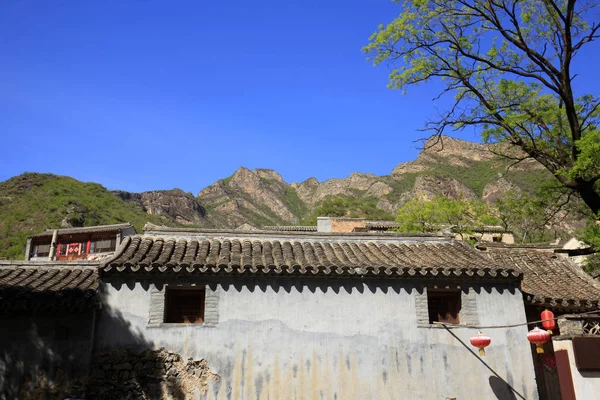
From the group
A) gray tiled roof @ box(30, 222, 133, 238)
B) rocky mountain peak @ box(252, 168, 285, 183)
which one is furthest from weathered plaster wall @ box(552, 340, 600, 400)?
rocky mountain peak @ box(252, 168, 285, 183)

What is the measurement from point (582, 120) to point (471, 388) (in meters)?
9.21

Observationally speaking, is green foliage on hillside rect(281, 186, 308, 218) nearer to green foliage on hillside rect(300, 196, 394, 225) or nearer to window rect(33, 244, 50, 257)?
green foliage on hillside rect(300, 196, 394, 225)

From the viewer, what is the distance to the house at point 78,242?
3838 centimetres

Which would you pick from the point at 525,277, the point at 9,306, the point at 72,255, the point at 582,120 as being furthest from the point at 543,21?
the point at 72,255

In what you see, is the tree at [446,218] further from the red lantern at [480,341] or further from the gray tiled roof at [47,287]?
the gray tiled roof at [47,287]

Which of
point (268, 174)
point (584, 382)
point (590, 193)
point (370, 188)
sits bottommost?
point (584, 382)

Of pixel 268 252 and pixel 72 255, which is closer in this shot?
pixel 268 252

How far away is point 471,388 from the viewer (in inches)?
412

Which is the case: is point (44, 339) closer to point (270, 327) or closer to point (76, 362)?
point (76, 362)

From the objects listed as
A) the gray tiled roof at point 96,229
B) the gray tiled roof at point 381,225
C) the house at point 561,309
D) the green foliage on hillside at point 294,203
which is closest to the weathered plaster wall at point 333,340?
the house at point 561,309

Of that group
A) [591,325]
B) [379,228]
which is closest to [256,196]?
[379,228]

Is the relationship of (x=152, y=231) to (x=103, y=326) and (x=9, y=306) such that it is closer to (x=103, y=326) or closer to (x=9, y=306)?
(x=103, y=326)

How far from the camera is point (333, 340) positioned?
10492mm

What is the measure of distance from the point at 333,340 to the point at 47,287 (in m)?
5.93
